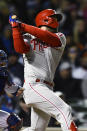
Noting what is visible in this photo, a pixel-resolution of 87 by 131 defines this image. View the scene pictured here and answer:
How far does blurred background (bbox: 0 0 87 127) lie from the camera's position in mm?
7645

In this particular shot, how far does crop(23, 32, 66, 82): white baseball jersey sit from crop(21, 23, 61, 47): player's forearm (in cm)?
9

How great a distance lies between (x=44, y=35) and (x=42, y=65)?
0.35 m

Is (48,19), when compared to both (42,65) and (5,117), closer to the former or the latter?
(42,65)

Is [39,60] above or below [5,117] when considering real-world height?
above

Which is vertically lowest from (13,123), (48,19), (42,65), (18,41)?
(13,123)

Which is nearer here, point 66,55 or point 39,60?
point 39,60

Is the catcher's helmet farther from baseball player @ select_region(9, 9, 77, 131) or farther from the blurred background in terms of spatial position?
the blurred background

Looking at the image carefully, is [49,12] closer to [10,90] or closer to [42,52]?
[42,52]

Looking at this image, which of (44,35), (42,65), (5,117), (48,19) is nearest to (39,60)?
(42,65)

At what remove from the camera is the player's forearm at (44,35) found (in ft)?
16.4

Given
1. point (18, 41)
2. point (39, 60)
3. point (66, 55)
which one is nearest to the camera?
point (18, 41)

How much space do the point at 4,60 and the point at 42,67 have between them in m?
0.43

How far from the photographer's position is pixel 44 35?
5.04 meters

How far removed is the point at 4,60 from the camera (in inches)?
208
